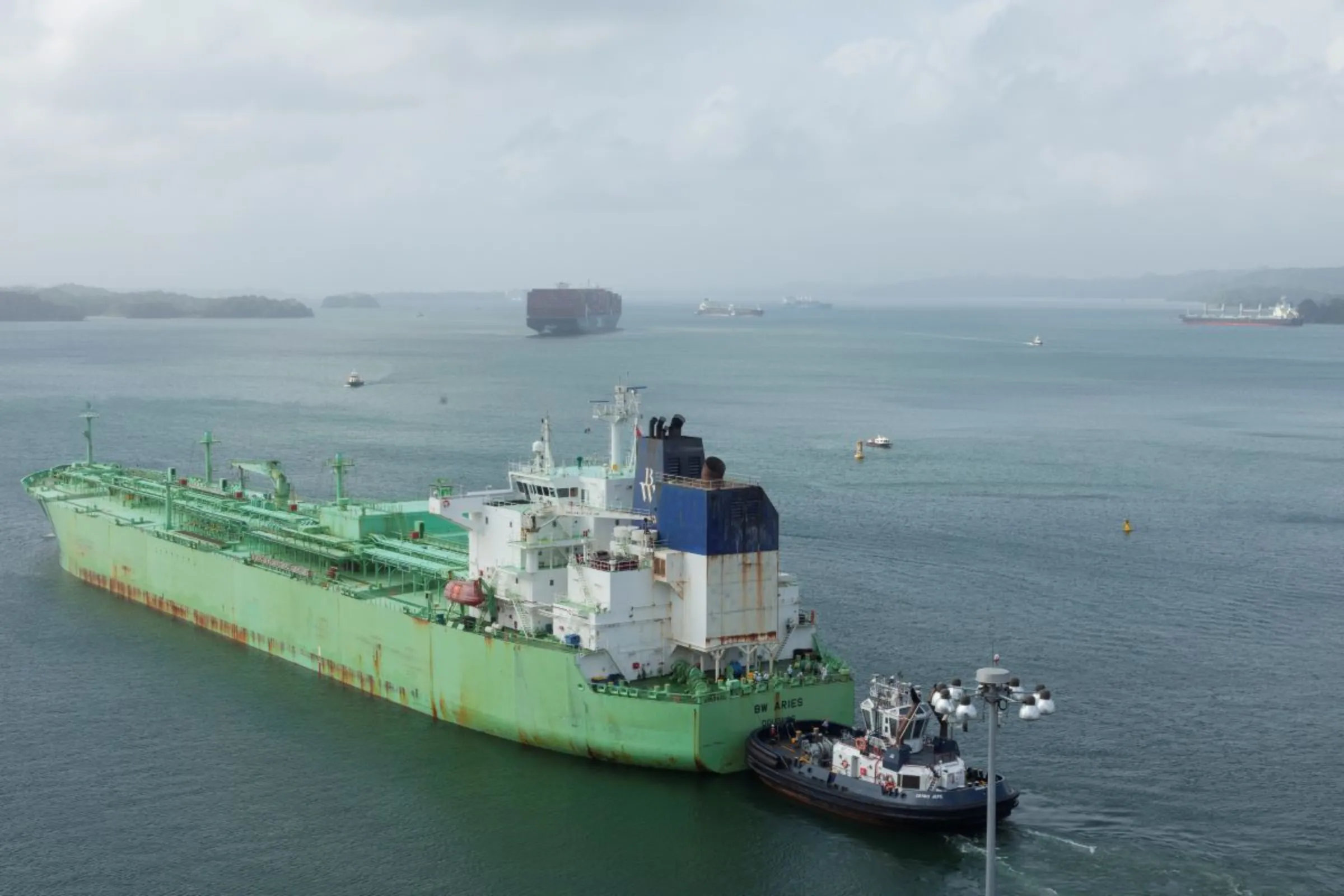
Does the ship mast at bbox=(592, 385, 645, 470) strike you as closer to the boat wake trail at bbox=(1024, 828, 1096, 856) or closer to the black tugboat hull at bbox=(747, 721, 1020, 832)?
the black tugboat hull at bbox=(747, 721, 1020, 832)

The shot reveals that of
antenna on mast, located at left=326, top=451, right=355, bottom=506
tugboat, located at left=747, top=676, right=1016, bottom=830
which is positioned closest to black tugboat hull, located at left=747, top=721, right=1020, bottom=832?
tugboat, located at left=747, top=676, right=1016, bottom=830

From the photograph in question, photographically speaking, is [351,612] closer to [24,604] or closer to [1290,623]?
[24,604]

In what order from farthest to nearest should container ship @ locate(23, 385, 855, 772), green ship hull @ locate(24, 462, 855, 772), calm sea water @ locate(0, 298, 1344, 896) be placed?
container ship @ locate(23, 385, 855, 772)
green ship hull @ locate(24, 462, 855, 772)
calm sea water @ locate(0, 298, 1344, 896)

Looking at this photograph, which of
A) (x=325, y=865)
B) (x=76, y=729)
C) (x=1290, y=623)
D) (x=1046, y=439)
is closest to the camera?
(x=325, y=865)

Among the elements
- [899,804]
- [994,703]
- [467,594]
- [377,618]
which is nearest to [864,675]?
[899,804]

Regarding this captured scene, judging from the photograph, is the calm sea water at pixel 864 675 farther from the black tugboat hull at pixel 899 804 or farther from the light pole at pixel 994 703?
the light pole at pixel 994 703

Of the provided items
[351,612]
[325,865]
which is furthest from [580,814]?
[351,612]

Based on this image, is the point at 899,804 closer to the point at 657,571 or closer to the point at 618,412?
the point at 657,571
